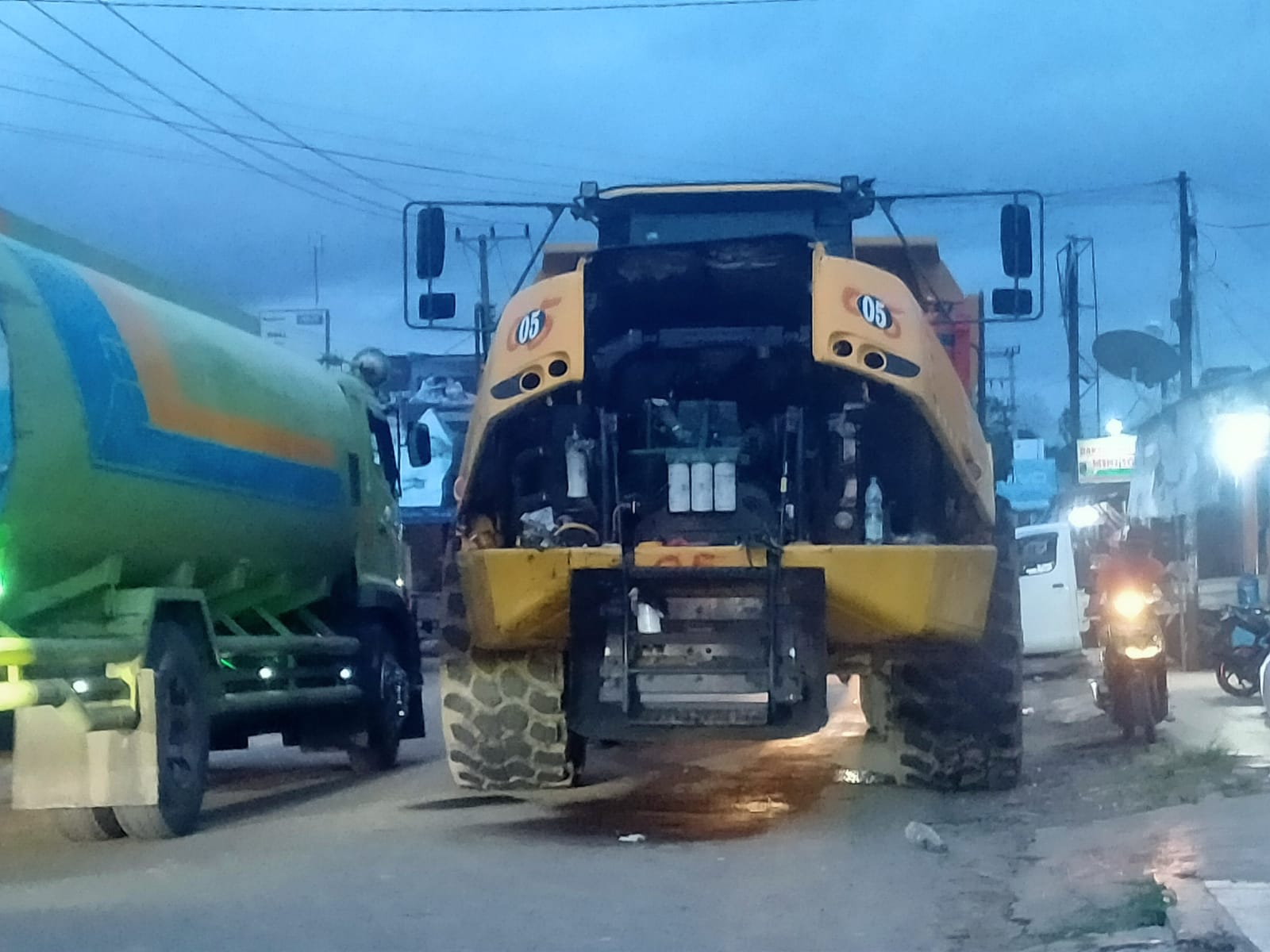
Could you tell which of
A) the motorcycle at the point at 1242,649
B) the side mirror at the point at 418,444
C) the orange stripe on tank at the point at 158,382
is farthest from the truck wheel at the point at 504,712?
the motorcycle at the point at 1242,649

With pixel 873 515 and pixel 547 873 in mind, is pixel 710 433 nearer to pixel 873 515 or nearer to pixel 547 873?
pixel 873 515

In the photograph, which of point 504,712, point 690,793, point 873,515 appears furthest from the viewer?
point 690,793

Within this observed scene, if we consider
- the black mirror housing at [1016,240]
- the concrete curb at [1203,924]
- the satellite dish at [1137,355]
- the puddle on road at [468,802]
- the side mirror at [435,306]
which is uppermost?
the satellite dish at [1137,355]

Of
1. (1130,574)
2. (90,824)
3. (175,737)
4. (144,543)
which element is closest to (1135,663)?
(1130,574)

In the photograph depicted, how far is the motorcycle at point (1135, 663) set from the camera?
11.7 m

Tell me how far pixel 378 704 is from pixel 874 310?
590cm

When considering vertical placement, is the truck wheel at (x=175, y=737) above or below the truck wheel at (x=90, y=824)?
above

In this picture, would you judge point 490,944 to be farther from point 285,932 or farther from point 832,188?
point 832,188

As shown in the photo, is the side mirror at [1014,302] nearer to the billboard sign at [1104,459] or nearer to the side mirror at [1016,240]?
the side mirror at [1016,240]

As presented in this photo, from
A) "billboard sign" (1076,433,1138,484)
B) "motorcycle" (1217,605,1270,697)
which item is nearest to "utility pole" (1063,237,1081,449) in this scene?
"billboard sign" (1076,433,1138,484)

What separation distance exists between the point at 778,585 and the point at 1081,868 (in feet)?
6.01

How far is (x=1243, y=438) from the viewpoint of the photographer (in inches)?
779

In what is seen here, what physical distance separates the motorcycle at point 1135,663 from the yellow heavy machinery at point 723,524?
8.77 ft

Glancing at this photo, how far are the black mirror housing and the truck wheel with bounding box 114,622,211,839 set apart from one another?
5.25 m
